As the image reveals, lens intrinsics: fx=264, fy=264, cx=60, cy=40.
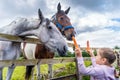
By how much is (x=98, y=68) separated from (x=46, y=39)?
1.59 metres

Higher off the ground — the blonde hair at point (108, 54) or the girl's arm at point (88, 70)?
the blonde hair at point (108, 54)

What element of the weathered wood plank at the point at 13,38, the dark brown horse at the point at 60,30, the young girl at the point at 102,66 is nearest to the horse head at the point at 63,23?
the dark brown horse at the point at 60,30

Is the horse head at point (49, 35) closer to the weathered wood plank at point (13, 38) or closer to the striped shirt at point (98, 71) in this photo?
the weathered wood plank at point (13, 38)

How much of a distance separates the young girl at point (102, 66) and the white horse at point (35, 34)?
4.23ft

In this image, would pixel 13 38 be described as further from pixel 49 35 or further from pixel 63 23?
pixel 63 23

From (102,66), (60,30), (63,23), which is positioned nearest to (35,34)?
(60,30)

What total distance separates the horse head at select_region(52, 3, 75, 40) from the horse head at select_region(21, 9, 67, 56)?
1.34m

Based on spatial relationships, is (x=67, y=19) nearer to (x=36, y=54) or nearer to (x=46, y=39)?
(x=36, y=54)

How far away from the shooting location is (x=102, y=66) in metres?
3.03

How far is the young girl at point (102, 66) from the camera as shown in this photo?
2949 mm

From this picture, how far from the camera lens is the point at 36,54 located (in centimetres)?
630

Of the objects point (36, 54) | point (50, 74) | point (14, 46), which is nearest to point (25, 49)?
point (36, 54)

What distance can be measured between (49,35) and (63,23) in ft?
5.53

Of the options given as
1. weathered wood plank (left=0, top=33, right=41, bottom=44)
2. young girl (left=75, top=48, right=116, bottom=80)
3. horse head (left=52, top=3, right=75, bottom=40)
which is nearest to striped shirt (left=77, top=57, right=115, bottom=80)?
young girl (left=75, top=48, right=116, bottom=80)
